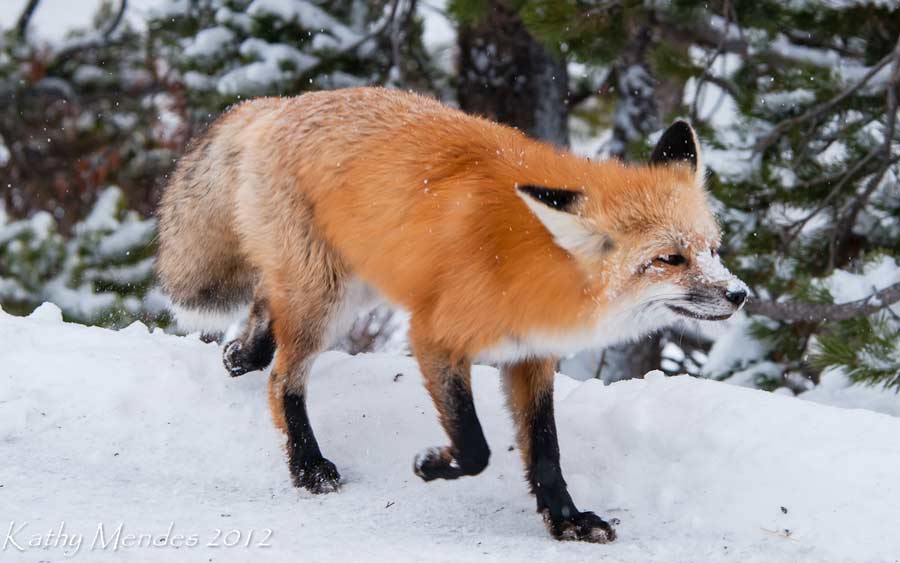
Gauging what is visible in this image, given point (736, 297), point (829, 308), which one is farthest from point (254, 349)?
point (829, 308)

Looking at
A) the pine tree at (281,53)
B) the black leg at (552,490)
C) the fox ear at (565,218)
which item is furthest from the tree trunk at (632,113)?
the fox ear at (565,218)

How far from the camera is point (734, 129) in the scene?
569 cm

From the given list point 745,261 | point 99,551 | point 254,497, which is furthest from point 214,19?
point 99,551

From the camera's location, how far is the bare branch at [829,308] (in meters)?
4.36

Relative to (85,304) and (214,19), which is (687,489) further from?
(214,19)

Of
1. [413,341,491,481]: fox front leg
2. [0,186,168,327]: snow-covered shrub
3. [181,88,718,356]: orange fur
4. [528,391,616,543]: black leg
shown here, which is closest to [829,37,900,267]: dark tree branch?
[181,88,718,356]: orange fur

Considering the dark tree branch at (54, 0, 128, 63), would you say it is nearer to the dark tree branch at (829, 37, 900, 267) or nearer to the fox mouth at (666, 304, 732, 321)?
the dark tree branch at (829, 37, 900, 267)

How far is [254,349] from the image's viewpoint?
4551 millimetres

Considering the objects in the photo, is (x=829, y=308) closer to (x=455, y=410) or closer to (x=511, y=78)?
(x=455, y=410)

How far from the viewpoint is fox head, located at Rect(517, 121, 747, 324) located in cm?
315

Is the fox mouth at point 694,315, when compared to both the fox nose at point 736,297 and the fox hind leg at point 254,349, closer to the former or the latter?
the fox nose at point 736,297

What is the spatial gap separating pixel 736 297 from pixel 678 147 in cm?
86

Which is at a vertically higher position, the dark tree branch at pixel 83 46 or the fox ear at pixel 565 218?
the fox ear at pixel 565 218

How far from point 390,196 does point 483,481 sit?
1.22 m
